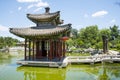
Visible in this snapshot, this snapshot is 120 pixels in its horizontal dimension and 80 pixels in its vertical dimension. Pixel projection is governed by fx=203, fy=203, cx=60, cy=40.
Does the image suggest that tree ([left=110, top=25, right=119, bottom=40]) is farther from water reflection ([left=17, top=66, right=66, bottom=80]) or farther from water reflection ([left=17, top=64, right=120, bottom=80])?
water reflection ([left=17, top=66, right=66, bottom=80])

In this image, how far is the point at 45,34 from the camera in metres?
18.4

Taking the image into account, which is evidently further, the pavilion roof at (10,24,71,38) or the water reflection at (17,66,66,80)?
the pavilion roof at (10,24,71,38)

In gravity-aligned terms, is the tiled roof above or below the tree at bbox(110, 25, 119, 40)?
below

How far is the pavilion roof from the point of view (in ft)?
59.4

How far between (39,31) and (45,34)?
1412 mm

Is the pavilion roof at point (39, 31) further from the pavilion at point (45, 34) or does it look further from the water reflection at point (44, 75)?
the water reflection at point (44, 75)

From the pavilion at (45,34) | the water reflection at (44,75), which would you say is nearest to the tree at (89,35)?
the pavilion at (45,34)

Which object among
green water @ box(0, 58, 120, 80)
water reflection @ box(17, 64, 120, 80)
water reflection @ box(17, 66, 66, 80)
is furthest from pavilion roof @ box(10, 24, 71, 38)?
water reflection @ box(17, 66, 66, 80)

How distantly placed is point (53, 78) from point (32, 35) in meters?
6.62

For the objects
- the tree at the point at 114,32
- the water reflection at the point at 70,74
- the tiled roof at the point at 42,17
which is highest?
the tree at the point at 114,32

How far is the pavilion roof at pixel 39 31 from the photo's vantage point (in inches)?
713

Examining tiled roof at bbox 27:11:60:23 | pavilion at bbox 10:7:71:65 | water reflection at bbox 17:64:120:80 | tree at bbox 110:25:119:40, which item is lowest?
water reflection at bbox 17:64:120:80

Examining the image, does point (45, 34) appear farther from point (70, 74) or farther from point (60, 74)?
point (70, 74)

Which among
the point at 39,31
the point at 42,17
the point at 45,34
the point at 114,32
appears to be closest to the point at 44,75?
the point at 45,34
